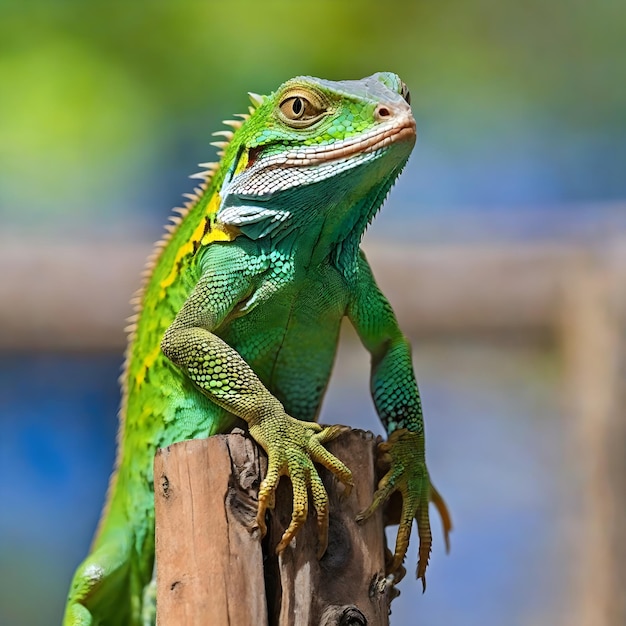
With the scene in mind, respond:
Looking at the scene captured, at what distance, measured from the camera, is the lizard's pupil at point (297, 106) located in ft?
10.3

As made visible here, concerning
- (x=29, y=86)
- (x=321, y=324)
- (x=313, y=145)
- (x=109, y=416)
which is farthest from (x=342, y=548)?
(x=29, y=86)

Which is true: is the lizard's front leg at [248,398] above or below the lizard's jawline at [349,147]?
below

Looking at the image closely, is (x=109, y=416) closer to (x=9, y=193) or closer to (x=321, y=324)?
(x=9, y=193)

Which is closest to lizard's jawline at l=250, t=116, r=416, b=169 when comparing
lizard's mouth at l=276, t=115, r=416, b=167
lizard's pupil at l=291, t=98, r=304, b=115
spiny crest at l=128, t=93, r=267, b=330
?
lizard's mouth at l=276, t=115, r=416, b=167

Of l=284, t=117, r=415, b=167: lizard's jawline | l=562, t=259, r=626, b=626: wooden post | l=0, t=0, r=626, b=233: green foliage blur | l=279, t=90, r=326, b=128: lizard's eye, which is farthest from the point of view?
l=0, t=0, r=626, b=233: green foliage blur

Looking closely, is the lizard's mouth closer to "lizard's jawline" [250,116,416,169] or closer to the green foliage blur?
"lizard's jawline" [250,116,416,169]

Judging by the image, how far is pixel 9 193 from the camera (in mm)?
8539

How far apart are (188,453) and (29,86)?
21.5 ft

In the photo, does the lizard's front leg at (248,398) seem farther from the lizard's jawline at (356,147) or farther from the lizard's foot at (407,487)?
the lizard's jawline at (356,147)

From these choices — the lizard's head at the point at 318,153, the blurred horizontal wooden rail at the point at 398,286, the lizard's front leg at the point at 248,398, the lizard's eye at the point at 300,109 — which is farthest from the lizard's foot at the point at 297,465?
the blurred horizontal wooden rail at the point at 398,286

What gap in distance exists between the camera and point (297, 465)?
2.88 m

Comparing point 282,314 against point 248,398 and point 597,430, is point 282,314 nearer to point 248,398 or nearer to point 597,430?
point 248,398

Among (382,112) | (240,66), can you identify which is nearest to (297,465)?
(382,112)

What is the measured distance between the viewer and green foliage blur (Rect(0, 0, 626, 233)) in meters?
8.87
